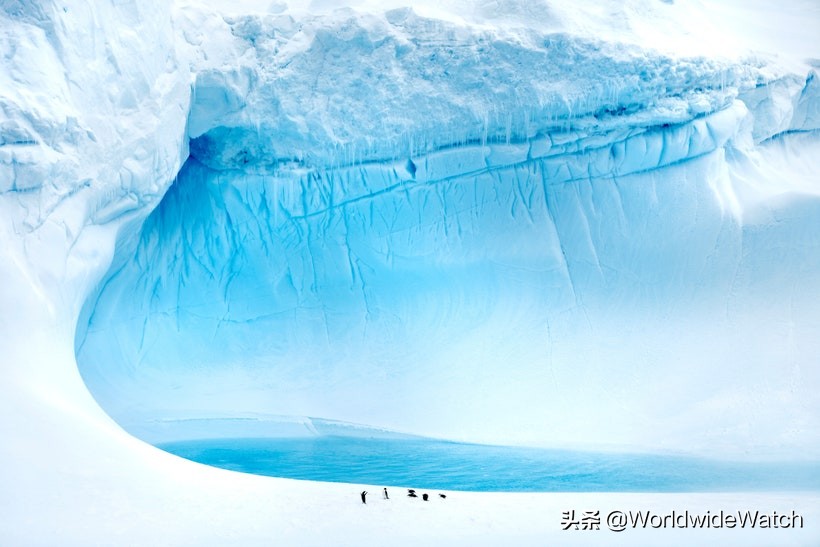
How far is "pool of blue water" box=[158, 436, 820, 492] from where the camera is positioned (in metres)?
6.42

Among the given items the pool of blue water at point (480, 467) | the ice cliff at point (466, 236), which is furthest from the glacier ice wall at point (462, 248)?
the pool of blue water at point (480, 467)

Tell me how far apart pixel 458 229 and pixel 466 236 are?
0.33 feet

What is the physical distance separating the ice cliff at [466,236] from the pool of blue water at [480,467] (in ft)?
0.87

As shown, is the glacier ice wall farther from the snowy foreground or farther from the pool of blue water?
the pool of blue water

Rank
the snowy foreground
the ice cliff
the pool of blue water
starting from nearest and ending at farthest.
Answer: the pool of blue water < the snowy foreground < the ice cliff

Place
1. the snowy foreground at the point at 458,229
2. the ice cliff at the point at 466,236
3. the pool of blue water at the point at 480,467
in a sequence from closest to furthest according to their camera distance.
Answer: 1. the pool of blue water at the point at 480,467
2. the snowy foreground at the point at 458,229
3. the ice cliff at the point at 466,236

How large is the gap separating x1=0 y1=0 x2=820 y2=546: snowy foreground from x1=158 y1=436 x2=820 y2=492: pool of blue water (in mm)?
209

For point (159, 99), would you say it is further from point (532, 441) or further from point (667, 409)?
point (667, 409)

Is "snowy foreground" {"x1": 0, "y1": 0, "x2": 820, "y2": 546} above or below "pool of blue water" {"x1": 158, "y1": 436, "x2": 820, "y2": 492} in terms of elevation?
above

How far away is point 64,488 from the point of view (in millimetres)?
4617

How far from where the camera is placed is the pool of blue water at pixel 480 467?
21.1 feet

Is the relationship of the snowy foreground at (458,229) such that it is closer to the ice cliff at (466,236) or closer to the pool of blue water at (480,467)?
the ice cliff at (466,236)

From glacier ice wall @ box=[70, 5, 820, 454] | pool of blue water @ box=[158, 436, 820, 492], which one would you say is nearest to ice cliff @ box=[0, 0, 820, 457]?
glacier ice wall @ box=[70, 5, 820, 454]

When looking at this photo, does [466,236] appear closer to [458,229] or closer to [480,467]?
[458,229]
